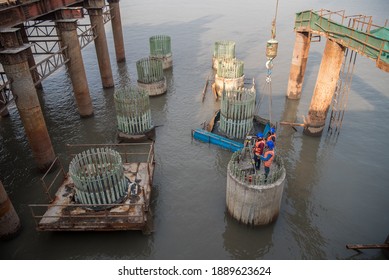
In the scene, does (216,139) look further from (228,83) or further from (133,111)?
(228,83)

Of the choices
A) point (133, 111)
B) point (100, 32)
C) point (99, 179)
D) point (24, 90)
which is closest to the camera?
point (99, 179)

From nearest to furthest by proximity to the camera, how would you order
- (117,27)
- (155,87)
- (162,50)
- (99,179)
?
1. (99,179)
2. (155,87)
3. (162,50)
4. (117,27)

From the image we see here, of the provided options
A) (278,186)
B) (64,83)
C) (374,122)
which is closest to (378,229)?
(278,186)

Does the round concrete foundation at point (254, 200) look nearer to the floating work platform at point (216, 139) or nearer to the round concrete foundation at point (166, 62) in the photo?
the floating work platform at point (216, 139)

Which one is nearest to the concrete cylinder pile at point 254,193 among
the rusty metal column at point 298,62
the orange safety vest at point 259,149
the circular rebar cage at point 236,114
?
the orange safety vest at point 259,149

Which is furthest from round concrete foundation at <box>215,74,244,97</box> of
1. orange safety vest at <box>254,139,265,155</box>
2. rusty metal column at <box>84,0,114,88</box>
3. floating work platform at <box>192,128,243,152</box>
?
orange safety vest at <box>254,139,265,155</box>

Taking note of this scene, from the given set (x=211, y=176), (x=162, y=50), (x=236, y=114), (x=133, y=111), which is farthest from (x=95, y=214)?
(x=162, y=50)

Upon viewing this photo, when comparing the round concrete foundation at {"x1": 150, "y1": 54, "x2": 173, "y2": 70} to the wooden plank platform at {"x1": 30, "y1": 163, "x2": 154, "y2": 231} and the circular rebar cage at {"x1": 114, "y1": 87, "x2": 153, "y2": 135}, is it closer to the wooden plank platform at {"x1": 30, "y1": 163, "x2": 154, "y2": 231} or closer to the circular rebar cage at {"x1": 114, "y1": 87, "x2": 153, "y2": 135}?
the circular rebar cage at {"x1": 114, "y1": 87, "x2": 153, "y2": 135}
